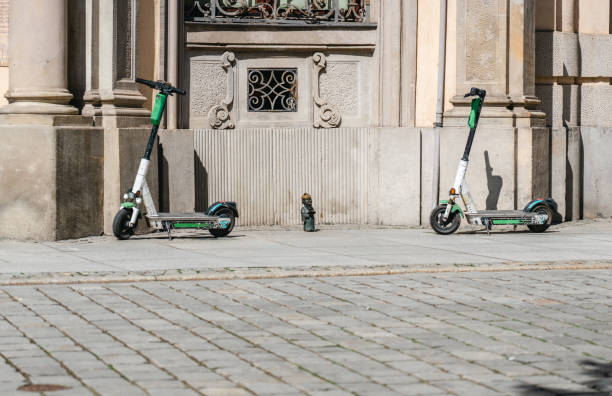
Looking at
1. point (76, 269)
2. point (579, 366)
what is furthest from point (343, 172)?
point (579, 366)

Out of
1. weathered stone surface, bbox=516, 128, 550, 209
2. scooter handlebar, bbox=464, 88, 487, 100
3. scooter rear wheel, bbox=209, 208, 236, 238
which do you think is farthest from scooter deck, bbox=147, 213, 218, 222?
weathered stone surface, bbox=516, 128, 550, 209

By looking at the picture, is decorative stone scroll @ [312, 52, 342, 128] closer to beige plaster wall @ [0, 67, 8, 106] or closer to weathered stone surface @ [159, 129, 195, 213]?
weathered stone surface @ [159, 129, 195, 213]

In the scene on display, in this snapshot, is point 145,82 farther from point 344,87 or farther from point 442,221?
point 442,221

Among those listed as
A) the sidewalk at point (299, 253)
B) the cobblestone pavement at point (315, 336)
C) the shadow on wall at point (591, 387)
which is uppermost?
the sidewalk at point (299, 253)

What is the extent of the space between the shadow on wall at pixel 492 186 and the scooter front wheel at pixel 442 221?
106cm

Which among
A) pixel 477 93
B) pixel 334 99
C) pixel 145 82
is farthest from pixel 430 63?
pixel 145 82

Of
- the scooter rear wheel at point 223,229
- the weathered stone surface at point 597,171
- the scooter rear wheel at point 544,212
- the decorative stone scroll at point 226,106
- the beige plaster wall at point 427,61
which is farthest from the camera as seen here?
the weathered stone surface at point 597,171

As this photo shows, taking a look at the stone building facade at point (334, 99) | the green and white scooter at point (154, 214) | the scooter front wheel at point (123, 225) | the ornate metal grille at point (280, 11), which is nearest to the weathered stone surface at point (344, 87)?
the stone building facade at point (334, 99)

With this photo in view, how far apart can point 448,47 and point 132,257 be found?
5.93 m

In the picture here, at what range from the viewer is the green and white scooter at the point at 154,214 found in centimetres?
1329

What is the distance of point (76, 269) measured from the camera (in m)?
10.6

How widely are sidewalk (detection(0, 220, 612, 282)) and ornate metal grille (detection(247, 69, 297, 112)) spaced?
1.91 metres

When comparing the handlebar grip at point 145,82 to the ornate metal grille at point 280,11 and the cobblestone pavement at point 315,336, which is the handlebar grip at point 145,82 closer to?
the ornate metal grille at point 280,11

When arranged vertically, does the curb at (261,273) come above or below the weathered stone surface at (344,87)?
below
